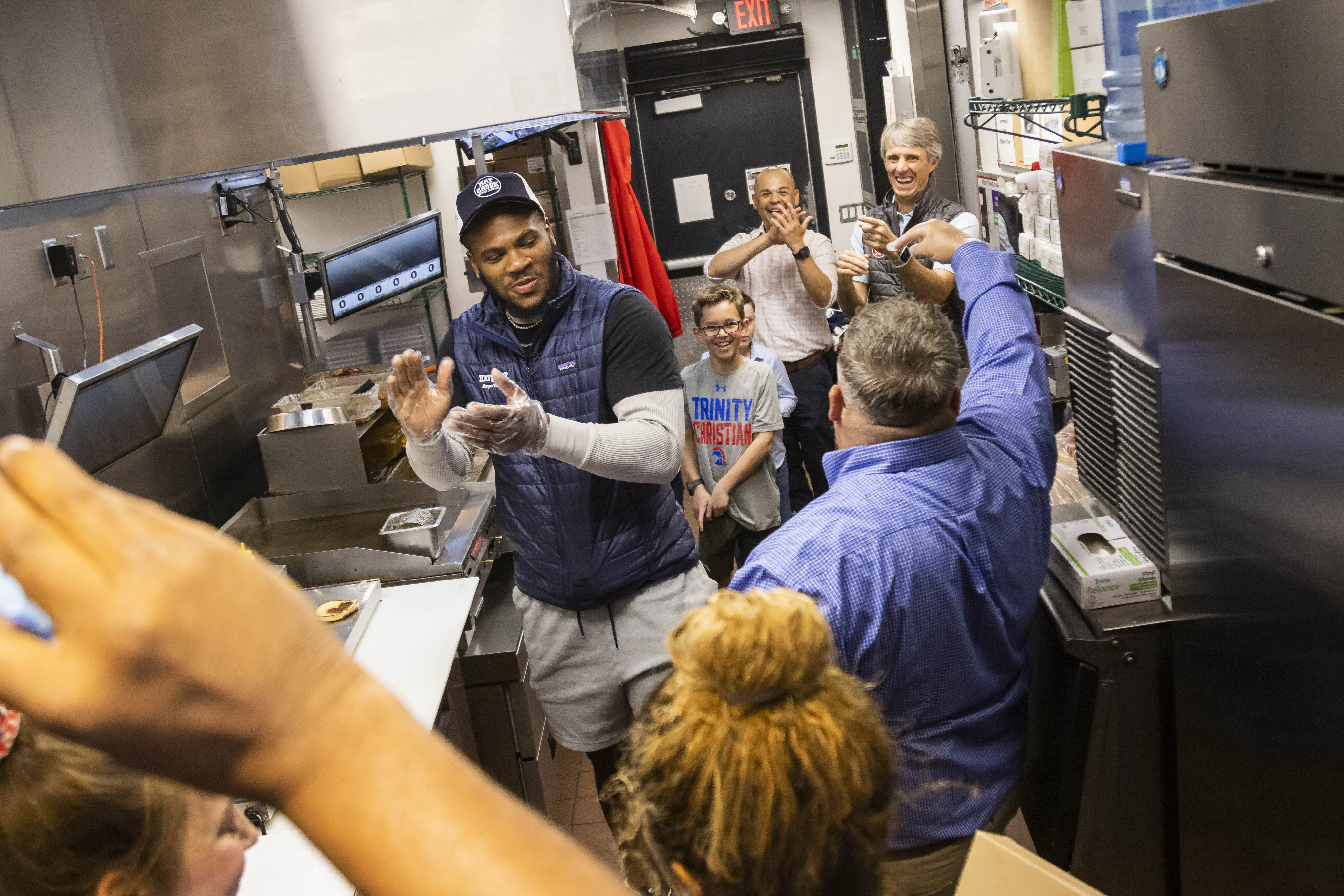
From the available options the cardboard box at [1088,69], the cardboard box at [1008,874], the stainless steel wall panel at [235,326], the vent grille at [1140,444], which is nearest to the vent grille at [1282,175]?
the vent grille at [1140,444]

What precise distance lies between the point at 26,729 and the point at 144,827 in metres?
0.17

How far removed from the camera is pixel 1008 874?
1427mm

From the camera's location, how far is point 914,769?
1.70m

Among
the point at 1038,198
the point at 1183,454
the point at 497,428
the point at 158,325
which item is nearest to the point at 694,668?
the point at 1183,454

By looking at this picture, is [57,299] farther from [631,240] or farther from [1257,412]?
[631,240]

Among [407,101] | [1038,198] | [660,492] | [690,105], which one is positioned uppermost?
[690,105]

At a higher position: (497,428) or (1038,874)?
(497,428)

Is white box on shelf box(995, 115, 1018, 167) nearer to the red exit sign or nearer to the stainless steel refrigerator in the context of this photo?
the stainless steel refrigerator

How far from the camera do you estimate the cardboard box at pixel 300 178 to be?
18.8 feet

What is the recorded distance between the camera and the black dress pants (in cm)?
437

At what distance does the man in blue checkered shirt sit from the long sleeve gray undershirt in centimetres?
59

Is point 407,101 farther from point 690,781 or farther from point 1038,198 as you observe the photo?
point 1038,198

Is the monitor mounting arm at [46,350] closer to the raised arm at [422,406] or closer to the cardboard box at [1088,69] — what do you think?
the raised arm at [422,406]

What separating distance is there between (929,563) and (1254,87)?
2.60 ft
